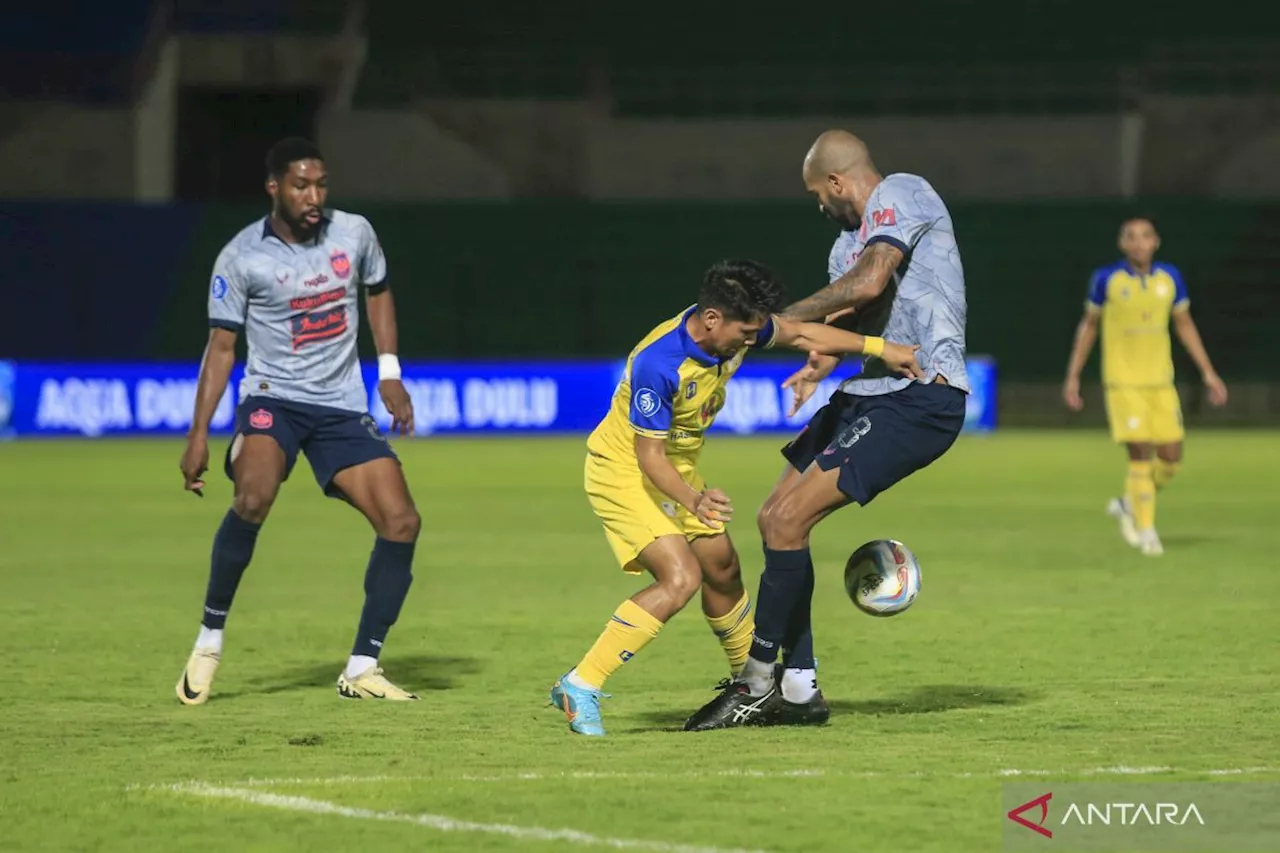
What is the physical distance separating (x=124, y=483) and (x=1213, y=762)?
14.5 metres

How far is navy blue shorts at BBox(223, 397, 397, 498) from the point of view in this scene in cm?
827

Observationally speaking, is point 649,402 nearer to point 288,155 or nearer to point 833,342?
point 833,342

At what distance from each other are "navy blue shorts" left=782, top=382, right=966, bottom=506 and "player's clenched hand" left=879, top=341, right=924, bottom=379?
0.17 metres

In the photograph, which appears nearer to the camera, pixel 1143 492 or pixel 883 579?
pixel 883 579

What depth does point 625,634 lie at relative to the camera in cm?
723

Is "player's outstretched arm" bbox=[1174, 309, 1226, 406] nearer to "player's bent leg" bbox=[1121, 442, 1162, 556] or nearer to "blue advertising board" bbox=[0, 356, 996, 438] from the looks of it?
"player's bent leg" bbox=[1121, 442, 1162, 556]

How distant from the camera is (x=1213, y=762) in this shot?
6629 mm

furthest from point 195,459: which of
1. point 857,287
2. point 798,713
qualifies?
point 857,287

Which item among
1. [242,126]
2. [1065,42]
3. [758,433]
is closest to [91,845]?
[758,433]

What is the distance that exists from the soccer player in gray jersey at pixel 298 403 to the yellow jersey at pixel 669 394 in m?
1.19

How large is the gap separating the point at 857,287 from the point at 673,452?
2.81 feet

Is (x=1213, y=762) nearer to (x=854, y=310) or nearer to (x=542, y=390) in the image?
(x=854, y=310)

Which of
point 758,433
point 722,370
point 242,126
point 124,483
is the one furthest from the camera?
point 242,126

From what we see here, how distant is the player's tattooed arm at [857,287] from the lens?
23.6 ft
